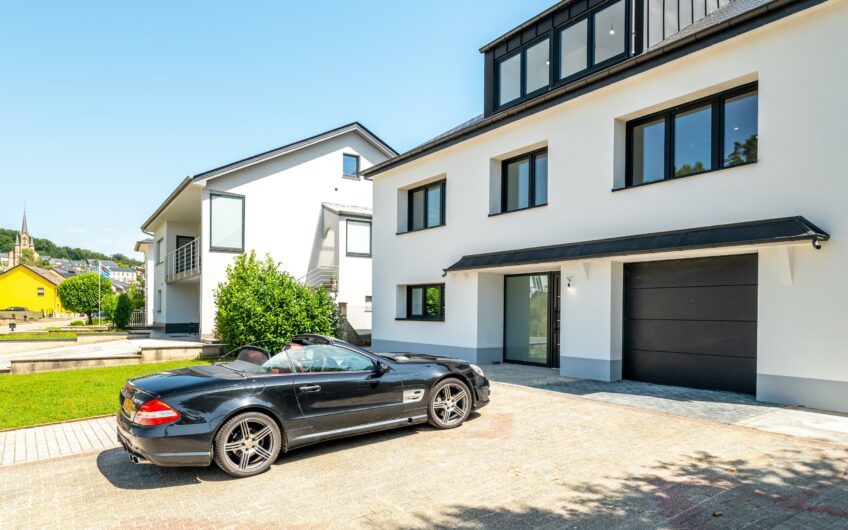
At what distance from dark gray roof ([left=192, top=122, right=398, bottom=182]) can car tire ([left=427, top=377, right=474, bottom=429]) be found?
51.9 ft

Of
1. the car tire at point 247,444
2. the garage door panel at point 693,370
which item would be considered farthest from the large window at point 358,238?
the car tire at point 247,444

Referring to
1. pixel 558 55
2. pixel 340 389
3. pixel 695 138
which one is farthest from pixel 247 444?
pixel 558 55

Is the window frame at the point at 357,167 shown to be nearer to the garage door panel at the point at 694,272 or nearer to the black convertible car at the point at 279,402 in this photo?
the garage door panel at the point at 694,272

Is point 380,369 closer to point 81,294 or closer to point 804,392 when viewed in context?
point 804,392

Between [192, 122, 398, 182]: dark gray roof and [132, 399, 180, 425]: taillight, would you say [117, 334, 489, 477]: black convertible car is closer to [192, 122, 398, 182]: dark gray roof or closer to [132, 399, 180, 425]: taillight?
[132, 399, 180, 425]: taillight

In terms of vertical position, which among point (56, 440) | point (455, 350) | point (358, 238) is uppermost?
point (358, 238)

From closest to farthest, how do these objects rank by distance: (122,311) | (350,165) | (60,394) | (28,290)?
(60,394) → (350,165) → (122,311) → (28,290)

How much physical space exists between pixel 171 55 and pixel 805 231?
14662mm

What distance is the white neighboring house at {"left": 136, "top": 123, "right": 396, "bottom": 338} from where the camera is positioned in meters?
19.9

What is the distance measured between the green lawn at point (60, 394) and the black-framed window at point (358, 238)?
30.7ft

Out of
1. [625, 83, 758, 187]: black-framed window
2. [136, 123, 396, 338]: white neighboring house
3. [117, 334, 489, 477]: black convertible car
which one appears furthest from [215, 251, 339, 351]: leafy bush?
[625, 83, 758, 187]: black-framed window

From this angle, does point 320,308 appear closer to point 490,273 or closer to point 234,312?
point 234,312

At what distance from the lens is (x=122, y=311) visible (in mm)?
29766

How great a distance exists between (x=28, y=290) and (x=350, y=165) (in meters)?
61.1
